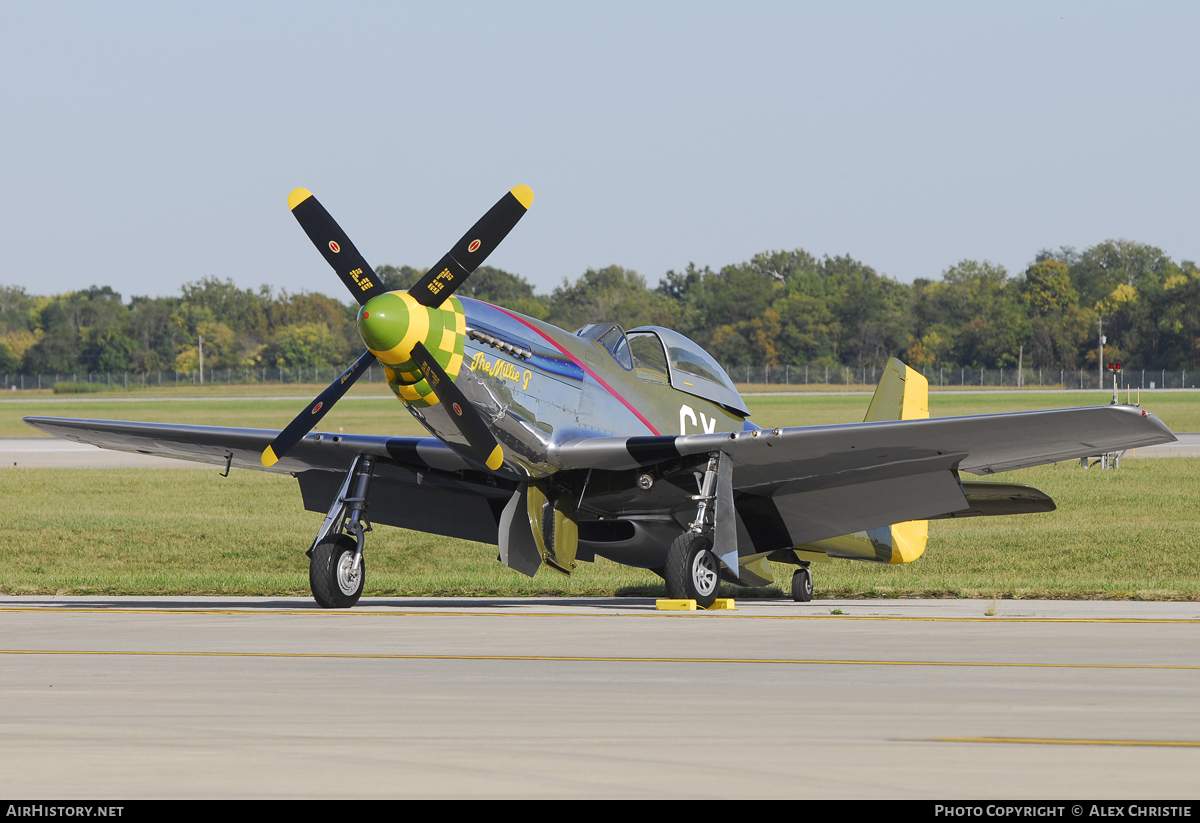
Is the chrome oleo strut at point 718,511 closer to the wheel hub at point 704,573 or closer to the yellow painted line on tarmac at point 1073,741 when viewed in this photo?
the wheel hub at point 704,573

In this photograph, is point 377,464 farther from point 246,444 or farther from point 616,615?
point 616,615

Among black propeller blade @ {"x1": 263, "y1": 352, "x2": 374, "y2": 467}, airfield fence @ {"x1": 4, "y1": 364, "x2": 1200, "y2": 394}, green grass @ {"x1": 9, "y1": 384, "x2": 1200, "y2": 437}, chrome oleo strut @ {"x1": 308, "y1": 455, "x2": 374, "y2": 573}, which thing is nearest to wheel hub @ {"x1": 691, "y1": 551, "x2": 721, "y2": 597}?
chrome oleo strut @ {"x1": 308, "y1": 455, "x2": 374, "y2": 573}

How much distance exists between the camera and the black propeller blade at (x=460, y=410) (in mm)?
12133

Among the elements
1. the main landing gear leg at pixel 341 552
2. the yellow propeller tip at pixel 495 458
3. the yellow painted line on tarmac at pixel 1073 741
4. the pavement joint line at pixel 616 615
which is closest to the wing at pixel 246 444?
the main landing gear leg at pixel 341 552

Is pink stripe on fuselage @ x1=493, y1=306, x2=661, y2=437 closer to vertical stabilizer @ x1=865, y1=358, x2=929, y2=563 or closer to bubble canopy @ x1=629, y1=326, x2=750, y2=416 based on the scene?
bubble canopy @ x1=629, y1=326, x2=750, y2=416

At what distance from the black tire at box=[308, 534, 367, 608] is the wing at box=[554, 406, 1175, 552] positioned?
2213mm

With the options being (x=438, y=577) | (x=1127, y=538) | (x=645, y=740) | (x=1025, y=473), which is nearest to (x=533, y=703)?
(x=645, y=740)

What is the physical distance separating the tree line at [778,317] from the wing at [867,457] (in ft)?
388

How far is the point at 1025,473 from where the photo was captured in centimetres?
3303

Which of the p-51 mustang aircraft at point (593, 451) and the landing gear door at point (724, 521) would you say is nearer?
the p-51 mustang aircraft at point (593, 451)

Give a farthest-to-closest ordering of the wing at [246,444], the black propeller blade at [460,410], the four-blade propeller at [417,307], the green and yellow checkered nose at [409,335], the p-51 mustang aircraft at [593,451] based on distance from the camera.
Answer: the wing at [246,444] < the p-51 mustang aircraft at [593,451] < the black propeller blade at [460,410] < the four-blade propeller at [417,307] < the green and yellow checkered nose at [409,335]

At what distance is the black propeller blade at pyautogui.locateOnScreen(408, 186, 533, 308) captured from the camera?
12148 millimetres

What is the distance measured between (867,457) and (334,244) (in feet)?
17.1

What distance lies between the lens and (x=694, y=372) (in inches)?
599
